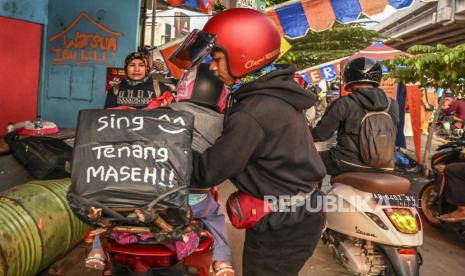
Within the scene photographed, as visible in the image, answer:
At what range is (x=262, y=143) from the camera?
73.5 inches

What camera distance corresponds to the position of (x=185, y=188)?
1674mm

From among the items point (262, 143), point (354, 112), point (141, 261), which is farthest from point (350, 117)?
point (141, 261)

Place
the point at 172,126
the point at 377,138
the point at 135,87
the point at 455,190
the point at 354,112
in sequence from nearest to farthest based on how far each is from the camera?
the point at 172,126 → the point at 377,138 → the point at 354,112 → the point at 455,190 → the point at 135,87

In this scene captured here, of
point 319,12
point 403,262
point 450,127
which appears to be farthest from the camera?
point 450,127

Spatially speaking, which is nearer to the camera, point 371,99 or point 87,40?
point 371,99

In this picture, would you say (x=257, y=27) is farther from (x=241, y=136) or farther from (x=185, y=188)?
(x=185, y=188)

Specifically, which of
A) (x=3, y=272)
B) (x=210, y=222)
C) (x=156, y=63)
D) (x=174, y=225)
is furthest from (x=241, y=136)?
(x=156, y=63)

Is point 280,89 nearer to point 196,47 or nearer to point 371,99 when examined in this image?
point 196,47

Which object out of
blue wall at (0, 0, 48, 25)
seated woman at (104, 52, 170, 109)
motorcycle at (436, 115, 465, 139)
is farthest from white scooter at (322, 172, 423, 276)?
motorcycle at (436, 115, 465, 139)

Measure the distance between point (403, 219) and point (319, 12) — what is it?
4.87 m

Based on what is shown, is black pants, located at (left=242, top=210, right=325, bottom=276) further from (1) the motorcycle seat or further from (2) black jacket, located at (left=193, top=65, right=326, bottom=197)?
(1) the motorcycle seat

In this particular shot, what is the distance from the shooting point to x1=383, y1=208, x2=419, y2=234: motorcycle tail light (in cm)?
327

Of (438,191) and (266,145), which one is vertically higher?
(266,145)

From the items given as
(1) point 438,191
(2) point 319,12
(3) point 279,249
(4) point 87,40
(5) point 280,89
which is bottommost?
(1) point 438,191
